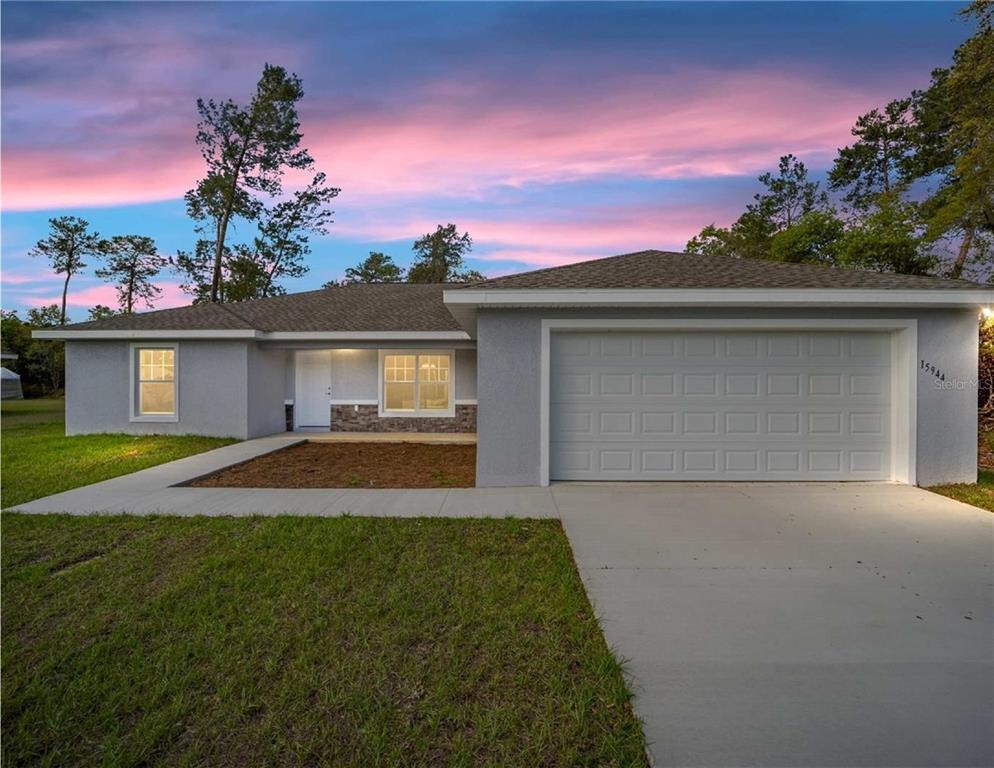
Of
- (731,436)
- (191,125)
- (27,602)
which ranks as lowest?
(27,602)

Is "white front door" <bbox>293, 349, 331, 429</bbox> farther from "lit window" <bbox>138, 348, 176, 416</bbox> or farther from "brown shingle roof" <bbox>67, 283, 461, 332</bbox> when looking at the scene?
"lit window" <bbox>138, 348, 176, 416</bbox>

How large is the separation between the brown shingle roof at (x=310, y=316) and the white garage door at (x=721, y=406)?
6200mm

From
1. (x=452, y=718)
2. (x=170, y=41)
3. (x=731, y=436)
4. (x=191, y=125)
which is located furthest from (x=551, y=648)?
(x=191, y=125)

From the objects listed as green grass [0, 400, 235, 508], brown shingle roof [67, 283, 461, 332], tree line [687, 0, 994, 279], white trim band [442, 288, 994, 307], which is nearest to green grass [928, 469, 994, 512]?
white trim band [442, 288, 994, 307]

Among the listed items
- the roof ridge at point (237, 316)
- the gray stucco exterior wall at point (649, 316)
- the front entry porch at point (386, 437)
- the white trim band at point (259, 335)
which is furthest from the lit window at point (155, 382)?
the gray stucco exterior wall at point (649, 316)

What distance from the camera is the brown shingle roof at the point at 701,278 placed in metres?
7.01

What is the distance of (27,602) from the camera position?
12.0 ft

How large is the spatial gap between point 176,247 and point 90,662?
88.4 ft

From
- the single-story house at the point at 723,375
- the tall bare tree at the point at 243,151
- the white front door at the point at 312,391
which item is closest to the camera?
the single-story house at the point at 723,375

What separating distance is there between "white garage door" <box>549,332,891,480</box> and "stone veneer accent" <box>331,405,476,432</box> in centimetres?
655

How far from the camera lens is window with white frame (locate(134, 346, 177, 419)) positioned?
40.9 feet

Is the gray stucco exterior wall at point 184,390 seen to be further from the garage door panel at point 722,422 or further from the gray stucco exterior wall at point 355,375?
the garage door panel at point 722,422

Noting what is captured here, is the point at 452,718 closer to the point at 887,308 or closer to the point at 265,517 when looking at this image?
the point at 265,517

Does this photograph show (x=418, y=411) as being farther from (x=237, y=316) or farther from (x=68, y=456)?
(x=68, y=456)
